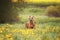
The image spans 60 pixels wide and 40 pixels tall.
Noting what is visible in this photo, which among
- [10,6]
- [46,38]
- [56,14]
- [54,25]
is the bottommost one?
[46,38]

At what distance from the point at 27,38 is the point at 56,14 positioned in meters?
0.45

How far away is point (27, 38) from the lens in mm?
1827

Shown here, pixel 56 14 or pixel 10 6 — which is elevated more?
pixel 10 6

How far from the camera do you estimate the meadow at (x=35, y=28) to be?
6.02 ft

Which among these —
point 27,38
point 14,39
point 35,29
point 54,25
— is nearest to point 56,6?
point 54,25

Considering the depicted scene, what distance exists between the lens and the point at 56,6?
1.88 m

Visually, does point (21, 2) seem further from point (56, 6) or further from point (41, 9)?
point (56, 6)

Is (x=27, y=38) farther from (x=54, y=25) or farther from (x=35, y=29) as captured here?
(x=54, y=25)

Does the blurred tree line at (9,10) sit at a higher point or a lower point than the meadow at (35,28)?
higher

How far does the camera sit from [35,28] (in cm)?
186

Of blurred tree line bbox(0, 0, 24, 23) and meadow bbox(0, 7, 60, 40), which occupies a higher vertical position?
blurred tree line bbox(0, 0, 24, 23)

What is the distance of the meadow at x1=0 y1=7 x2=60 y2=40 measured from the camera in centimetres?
183

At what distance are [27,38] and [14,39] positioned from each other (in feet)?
0.50

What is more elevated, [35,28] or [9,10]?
[9,10]
